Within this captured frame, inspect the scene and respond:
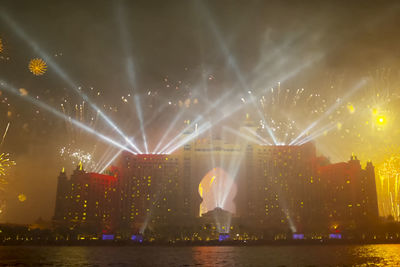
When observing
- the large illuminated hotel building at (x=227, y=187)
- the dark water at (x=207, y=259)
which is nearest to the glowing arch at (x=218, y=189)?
the large illuminated hotel building at (x=227, y=187)

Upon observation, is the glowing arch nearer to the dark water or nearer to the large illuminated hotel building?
the large illuminated hotel building

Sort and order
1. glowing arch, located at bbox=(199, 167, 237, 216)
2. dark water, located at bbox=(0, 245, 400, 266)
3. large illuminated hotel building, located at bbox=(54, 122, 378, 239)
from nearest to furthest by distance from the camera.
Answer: dark water, located at bbox=(0, 245, 400, 266)
large illuminated hotel building, located at bbox=(54, 122, 378, 239)
glowing arch, located at bbox=(199, 167, 237, 216)

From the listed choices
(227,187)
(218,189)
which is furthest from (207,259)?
(218,189)

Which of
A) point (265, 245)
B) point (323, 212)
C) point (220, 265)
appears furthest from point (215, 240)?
point (220, 265)

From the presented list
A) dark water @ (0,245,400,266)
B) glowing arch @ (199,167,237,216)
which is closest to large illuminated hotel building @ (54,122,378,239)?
glowing arch @ (199,167,237,216)

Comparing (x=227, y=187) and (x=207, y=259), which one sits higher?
(x=227, y=187)

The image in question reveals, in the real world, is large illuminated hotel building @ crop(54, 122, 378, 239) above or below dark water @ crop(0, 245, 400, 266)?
above

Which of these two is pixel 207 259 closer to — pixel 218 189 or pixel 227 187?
pixel 227 187

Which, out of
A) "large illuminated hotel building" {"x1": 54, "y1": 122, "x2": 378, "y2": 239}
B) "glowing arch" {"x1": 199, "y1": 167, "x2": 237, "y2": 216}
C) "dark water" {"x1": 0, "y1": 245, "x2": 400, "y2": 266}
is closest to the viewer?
"dark water" {"x1": 0, "y1": 245, "x2": 400, "y2": 266}

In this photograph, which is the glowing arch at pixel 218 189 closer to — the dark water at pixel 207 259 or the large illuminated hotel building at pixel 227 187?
the large illuminated hotel building at pixel 227 187

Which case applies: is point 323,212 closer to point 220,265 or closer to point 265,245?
point 265,245
